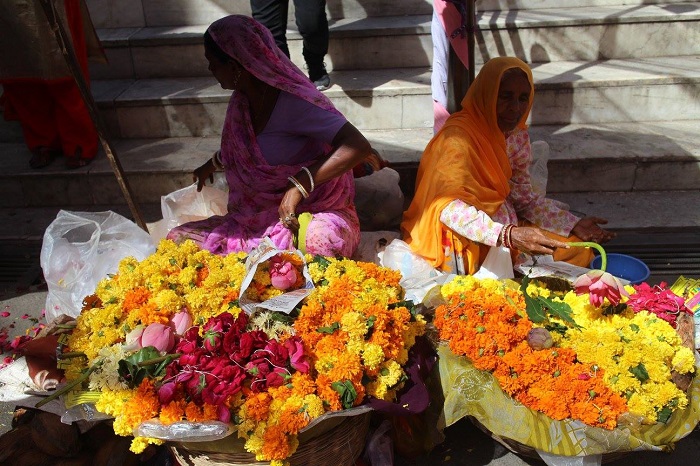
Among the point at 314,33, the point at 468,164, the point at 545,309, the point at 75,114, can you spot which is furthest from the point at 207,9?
the point at 545,309

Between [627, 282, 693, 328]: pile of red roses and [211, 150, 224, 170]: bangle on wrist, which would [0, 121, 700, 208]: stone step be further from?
[627, 282, 693, 328]: pile of red roses

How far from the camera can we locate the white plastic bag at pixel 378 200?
3.51 metres

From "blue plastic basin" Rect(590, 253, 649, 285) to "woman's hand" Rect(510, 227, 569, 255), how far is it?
0.63 meters

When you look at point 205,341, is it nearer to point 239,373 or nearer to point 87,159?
point 239,373

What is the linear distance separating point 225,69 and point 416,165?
5.90 feet

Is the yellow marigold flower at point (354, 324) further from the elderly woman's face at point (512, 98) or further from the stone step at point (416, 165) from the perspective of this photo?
the stone step at point (416, 165)

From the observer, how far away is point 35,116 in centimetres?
438

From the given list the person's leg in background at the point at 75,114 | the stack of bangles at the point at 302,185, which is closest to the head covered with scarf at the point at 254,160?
the stack of bangles at the point at 302,185

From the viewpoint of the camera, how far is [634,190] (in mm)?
4172

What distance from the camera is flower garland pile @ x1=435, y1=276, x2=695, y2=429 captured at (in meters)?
2.00

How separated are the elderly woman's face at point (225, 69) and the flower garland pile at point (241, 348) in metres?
0.94

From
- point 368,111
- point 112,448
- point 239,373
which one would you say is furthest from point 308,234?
point 368,111

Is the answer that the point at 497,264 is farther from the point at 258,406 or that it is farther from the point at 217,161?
the point at 217,161

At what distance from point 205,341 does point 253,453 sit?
0.43 m
